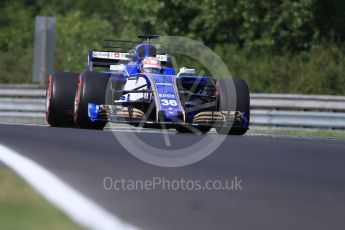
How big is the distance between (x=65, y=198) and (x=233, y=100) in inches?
392

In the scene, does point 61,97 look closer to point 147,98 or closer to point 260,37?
point 147,98

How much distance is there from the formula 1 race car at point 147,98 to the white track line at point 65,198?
6.81m

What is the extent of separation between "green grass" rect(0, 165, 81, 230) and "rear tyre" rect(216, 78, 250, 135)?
→ 9.12m

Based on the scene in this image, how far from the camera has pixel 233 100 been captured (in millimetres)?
15648

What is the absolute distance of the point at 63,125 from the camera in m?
17.0

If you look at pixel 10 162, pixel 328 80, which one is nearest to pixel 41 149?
pixel 10 162

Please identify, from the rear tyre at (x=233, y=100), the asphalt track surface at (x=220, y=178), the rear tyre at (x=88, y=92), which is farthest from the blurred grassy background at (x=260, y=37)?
the asphalt track surface at (x=220, y=178)

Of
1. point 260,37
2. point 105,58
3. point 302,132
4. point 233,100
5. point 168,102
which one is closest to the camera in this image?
point 168,102

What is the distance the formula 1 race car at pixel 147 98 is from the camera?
49.5 ft

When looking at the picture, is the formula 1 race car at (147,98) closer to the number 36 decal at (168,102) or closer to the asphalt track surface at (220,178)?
the number 36 decal at (168,102)

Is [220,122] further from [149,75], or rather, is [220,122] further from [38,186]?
[38,186]

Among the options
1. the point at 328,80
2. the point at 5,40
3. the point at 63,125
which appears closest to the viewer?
the point at 63,125

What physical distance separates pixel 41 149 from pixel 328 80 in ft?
58.3

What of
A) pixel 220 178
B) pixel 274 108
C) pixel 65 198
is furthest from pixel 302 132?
pixel 65 198
